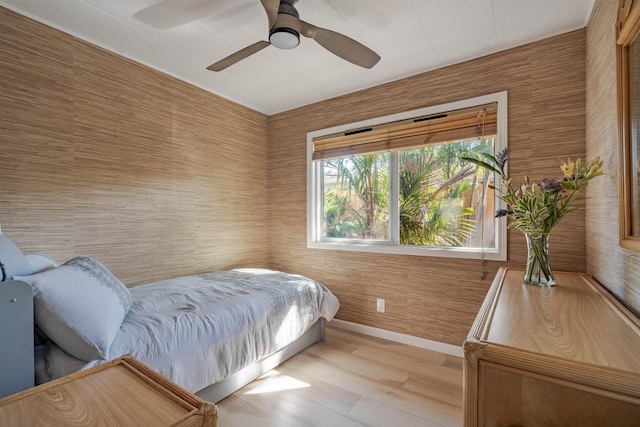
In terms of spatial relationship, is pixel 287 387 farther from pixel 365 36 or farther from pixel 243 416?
pixel 365 36

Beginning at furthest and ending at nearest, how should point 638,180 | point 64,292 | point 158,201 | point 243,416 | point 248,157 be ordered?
point 248,157 < point 158,201 < point 243,416 < point 64,292 < point 638,180

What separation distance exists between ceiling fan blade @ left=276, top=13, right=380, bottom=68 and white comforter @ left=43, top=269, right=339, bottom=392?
68.6 inches

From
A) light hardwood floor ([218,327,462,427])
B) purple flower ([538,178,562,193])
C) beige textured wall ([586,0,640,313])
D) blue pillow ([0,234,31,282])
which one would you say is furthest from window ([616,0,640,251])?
blue pillow ([0,234,31,282])

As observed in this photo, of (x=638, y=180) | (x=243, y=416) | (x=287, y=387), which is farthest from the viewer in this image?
(x=287, y=387)

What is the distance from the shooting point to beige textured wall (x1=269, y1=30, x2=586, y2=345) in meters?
1.94

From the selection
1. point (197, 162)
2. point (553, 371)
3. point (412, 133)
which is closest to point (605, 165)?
point (553, 371)

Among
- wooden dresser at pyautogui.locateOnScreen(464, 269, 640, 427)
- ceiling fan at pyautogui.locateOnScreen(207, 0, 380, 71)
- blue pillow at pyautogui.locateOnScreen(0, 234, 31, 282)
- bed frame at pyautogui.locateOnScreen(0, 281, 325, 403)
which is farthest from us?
ceiling fan at pyautogui.locateOnScreen(207, 0, 380, 71)

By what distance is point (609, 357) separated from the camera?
66 centimetres

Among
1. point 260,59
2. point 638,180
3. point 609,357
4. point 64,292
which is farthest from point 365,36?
point 64,292

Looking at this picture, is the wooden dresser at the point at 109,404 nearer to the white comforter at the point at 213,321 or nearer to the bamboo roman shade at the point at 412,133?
the white comforter at the point at 213,321

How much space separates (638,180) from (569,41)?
1.57 metres

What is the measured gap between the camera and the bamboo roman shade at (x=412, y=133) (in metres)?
2.27

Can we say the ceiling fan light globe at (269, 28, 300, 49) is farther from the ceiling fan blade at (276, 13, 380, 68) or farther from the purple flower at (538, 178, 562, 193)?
the purple flower at (538, 178, 562, 193)

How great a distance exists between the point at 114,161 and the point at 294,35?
1.73 meters
